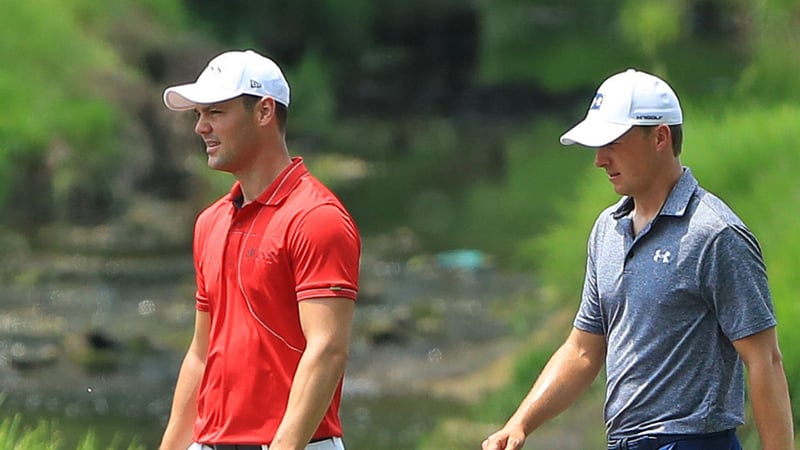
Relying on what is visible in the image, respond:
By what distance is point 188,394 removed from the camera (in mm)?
4836

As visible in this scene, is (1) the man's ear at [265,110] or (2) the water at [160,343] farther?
(2) the water at [160,343]

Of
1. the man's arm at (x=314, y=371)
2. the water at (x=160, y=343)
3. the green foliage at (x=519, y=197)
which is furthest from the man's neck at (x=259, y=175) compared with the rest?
the green foliage at (x=519, y=197)

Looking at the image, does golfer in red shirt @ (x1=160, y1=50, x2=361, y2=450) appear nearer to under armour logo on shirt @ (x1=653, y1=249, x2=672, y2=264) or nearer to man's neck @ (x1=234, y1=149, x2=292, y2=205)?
man's neck @ (x1=234, y1=149, x2=292, y2=205)

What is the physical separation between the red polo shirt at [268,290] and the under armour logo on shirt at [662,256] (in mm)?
800

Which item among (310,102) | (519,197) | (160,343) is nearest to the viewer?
(160,343)

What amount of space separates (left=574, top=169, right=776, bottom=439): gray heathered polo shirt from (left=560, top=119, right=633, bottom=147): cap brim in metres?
0.21

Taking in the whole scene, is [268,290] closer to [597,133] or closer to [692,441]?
[597,133]

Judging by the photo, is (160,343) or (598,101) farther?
(160,343)

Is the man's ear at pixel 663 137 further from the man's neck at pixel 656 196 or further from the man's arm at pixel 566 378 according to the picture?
the man's arm at pixel 566 378

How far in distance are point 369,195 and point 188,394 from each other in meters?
24.5

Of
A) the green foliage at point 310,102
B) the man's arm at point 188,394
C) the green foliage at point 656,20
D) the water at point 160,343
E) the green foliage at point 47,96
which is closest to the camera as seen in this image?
the man's arm at point 188,394

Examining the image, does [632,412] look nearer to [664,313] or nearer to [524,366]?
[664,313]

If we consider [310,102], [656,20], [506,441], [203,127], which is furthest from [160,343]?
[310,102]

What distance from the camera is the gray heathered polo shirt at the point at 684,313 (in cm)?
405
